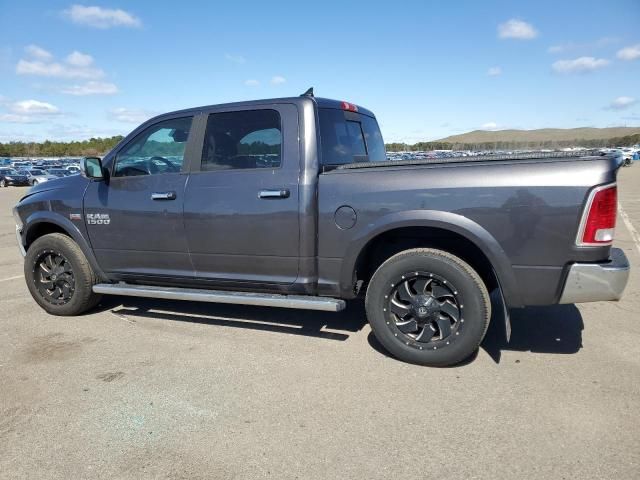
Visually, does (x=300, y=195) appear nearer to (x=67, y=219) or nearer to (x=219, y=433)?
(x=219, y=433)

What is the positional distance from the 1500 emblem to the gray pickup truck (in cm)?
1

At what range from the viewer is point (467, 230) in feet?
10.5

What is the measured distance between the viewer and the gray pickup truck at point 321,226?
3061 millimetres

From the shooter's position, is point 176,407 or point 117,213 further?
point 117,213

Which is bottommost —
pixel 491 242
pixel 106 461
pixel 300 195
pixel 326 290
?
pixel 106 461

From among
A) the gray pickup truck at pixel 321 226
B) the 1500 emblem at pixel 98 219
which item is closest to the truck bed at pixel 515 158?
the gray pickup truck at pixel 321 226

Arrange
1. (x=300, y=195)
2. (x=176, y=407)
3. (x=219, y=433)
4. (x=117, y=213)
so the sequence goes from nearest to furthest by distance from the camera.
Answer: (x=219, y=433)
(x=176, y=407)
(x=300, y=195)
(x=117, y=213)

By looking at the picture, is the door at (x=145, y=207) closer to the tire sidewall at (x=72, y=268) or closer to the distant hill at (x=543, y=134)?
the tire sidewall at (x=72, y=268)

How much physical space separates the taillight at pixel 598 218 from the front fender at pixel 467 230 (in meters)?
0.48

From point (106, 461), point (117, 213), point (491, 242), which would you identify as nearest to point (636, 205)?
point (491, 242)

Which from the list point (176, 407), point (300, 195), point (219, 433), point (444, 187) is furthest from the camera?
point (300, 195)

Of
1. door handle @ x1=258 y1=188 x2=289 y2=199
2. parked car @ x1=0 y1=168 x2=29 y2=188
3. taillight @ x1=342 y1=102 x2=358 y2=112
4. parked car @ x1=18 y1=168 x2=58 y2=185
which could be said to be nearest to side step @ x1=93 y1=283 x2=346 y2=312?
door handle @ x1=258 y1=188 x2=289 y2=199

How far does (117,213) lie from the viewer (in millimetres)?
4371

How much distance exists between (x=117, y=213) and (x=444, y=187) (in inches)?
116
